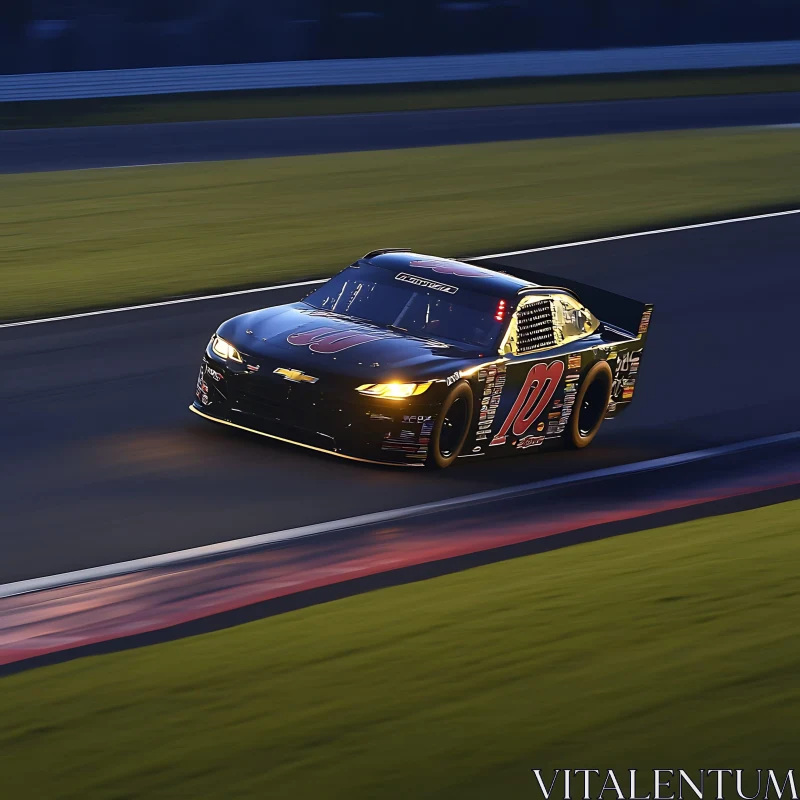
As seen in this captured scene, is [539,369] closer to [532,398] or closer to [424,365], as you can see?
[532,398]

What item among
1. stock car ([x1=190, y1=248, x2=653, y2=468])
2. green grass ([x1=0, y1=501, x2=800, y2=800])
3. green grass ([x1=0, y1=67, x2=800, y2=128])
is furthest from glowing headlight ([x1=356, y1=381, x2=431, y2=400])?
green grass ([x1=0, y1=67, x2=800, y2=128])

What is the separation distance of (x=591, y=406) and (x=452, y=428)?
5.29 feet

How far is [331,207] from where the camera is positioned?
2300cm

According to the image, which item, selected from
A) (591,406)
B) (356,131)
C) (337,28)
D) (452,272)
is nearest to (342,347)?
(452,272)

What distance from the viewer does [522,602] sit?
7414mm

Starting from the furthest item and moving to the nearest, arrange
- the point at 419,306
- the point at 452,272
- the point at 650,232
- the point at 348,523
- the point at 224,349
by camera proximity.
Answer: the point at 650,232 → the point at 452,272 → the point at 419,306 → the point at 224,349 → the point at 348,523

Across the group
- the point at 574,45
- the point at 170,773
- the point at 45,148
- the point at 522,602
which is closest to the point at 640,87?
the point at 574,45

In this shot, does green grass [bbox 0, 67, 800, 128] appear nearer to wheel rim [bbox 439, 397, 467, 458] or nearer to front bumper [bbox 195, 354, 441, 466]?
front bumper [bbox 195, 354, 441, 466]

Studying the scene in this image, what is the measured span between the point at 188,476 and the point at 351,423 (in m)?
1.13

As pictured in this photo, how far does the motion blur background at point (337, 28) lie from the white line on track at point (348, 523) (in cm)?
2084

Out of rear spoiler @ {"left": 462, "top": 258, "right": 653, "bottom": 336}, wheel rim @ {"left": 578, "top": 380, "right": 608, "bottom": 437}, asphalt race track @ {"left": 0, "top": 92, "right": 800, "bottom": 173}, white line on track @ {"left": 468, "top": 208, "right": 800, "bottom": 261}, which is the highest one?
rear spoiler @ {"left": 462, "top": 258, "right": 653, "bottom": 336}

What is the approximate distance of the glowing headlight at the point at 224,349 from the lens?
10.7 metres

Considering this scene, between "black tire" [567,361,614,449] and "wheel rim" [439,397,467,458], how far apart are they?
1.23m

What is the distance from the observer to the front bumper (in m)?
10.2
